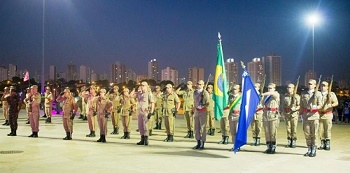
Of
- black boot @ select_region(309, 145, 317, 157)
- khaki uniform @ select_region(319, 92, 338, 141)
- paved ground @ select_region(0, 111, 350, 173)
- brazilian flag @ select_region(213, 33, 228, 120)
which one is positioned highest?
brazilian flag @ select_region(213, 33, 228, 120)

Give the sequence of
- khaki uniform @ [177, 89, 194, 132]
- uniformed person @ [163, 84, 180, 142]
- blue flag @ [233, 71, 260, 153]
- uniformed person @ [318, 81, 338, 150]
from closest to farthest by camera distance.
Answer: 1. blue flag @ [233, 71, 260, 153]
2. uniformed person @ [318, 81, 338, 150]
3. uniformed person @ [163, 84, 180, 142]
4. khaki uniform @ [177, 89, 194, 132]

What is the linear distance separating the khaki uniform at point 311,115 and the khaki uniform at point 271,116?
83 cm

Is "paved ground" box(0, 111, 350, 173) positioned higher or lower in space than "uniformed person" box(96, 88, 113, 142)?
lower

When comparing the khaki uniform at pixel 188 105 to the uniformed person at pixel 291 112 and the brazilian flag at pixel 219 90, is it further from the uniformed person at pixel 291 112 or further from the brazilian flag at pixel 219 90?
the uniformed person at pixel 291 112

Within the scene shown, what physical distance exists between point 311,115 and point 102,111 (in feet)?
24.6

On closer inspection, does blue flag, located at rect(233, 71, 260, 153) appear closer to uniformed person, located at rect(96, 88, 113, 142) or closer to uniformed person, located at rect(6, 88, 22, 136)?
uniformed person, located at rect(96, 88, 113, 142)

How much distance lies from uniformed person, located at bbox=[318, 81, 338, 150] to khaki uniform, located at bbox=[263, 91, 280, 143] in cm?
143

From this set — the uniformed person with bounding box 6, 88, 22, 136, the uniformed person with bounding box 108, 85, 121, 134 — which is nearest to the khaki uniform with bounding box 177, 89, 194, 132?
the uniformed person with bounding box 108, 85, 121, 134

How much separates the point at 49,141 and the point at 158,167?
687 cm

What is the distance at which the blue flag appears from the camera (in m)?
11.9

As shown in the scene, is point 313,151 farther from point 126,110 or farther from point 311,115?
point 126,110

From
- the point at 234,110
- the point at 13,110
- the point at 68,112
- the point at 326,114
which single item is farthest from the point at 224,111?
the point at 13,110

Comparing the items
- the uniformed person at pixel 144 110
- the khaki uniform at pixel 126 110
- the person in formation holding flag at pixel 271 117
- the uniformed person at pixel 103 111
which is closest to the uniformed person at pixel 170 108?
the uniformed person at pixel 144 110

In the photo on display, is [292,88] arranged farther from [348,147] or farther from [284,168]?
[284,168]
